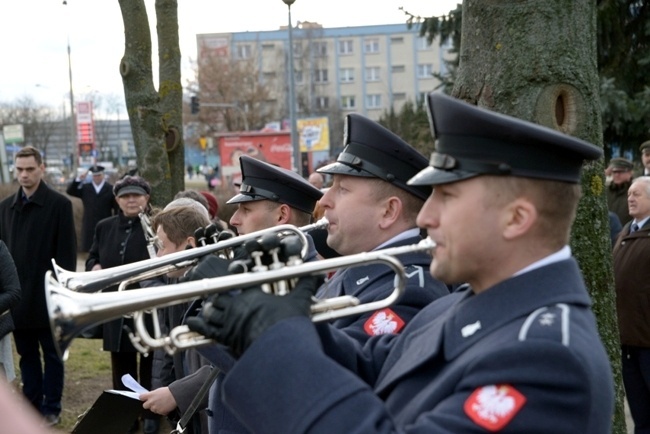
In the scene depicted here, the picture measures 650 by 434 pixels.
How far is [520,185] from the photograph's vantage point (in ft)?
7.38

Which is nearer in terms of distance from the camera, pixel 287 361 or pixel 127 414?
pixel 287 361

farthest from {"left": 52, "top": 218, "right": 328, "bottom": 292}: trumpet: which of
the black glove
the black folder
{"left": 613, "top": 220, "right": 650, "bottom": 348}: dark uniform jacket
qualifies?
{"left": 613, "top": 220, "right": 650, "bottom": 348}: dark uniform jacket

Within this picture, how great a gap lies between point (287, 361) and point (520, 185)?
673mm

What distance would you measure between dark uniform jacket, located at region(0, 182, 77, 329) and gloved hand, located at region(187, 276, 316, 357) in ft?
19.4

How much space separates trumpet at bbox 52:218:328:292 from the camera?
2.87 m

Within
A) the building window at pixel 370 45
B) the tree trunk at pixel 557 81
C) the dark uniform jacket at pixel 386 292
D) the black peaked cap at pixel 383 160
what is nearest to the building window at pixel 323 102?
the building window at pixel 370 45

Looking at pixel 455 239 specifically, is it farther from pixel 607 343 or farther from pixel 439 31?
pixel 439 31

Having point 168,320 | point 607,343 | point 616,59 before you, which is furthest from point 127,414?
point 616,59

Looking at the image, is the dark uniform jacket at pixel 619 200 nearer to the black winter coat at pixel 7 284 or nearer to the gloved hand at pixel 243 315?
the black winter coat at pixel 7 284

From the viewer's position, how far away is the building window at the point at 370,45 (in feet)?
290

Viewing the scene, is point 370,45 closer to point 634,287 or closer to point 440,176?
point 634,287

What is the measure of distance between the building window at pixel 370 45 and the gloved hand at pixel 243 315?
8721 centimetres

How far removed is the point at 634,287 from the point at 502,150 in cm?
479

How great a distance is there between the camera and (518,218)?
2.24 metres
